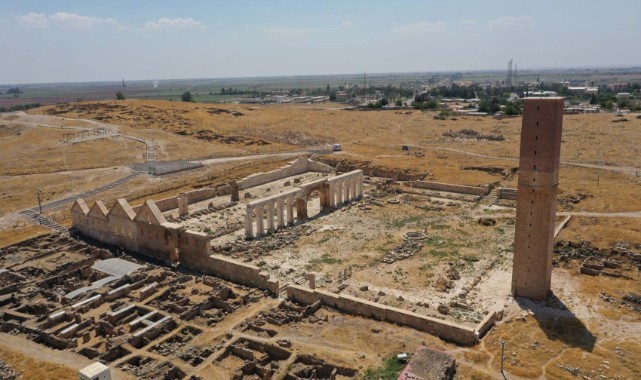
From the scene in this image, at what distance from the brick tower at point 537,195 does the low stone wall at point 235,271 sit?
1616 centimetres

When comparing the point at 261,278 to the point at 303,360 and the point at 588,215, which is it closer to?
the point at 303,360

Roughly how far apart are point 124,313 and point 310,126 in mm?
79920

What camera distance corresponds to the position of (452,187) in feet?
192

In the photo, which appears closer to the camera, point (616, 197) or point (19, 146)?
point (616, 197)

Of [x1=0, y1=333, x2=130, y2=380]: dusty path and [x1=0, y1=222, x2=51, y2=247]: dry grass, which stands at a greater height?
[x1=0, y1=222, x2=51, y2=247]: dry grass

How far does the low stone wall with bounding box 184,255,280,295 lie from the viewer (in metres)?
33.6

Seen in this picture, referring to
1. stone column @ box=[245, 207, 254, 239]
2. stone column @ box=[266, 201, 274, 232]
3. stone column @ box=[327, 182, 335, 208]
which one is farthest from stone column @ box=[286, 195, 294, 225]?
stone column @ box=[327, 182, 335, 208]

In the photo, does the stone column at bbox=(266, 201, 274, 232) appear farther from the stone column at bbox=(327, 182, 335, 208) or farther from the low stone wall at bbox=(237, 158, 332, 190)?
the low stone wall at bbox=(237, 158, 332, 190)

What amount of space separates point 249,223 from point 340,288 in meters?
13.5

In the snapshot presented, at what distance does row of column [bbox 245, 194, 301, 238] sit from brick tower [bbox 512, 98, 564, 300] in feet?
72.3

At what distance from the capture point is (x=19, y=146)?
3403 inches

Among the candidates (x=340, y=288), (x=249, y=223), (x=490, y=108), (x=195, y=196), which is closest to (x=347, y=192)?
(x=249, y=223)

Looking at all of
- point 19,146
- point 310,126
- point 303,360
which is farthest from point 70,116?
point 303,360

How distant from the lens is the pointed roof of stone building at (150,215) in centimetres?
3903
